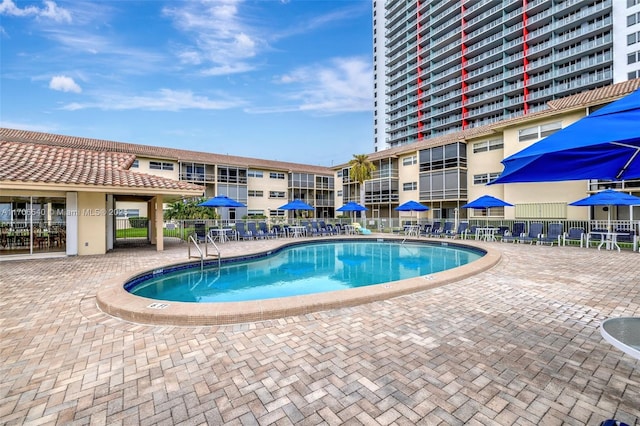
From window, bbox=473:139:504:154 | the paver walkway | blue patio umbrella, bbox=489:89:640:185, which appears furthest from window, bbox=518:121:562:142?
blue patio umbrella, bbox=489:89:640:185

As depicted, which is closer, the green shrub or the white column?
the white column

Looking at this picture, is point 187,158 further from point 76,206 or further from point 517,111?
point 517,111

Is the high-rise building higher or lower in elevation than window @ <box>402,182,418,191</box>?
higher

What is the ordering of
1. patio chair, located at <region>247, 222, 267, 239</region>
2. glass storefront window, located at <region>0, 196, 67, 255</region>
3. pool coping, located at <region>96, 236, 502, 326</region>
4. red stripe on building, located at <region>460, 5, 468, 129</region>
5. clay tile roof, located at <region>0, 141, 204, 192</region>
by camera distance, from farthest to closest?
red stripe on building, located at <region>460, 5, 468, 129</region> < patio chair, located at <region>247, 222, 267, 239</region> < glass storefront window, located at <region>0, 196, 67, 255</region> < clay tile roof, located at <region>0, 141, 204, 192</region> < pool coping, located at <region>96, 236, 502, 326</region>

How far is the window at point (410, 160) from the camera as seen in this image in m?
27.0

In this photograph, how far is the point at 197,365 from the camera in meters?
2.99

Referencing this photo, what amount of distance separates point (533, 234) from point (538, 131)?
7.71 metres

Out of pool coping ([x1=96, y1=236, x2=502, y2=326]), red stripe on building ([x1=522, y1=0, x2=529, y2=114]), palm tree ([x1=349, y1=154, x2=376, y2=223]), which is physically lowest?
pool coping ([x1=96, y1=236, x2=502, y2=326])

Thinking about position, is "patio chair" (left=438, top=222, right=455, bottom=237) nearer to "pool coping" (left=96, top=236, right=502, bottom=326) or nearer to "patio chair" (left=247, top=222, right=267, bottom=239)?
"patio chair" (left=247, top=222, right=267, bottom=239)

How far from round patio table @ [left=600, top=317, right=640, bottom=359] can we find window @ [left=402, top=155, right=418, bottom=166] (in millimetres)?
26046

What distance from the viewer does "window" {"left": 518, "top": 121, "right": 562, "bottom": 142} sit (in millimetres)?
17000

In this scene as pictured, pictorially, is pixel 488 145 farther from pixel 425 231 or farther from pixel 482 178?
pixel 425 231

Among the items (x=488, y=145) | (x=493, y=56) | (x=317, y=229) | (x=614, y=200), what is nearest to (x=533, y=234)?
(x=614, y=200)

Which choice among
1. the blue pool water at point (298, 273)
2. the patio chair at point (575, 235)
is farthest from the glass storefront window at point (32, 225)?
the patio chair at point (575, 235)
